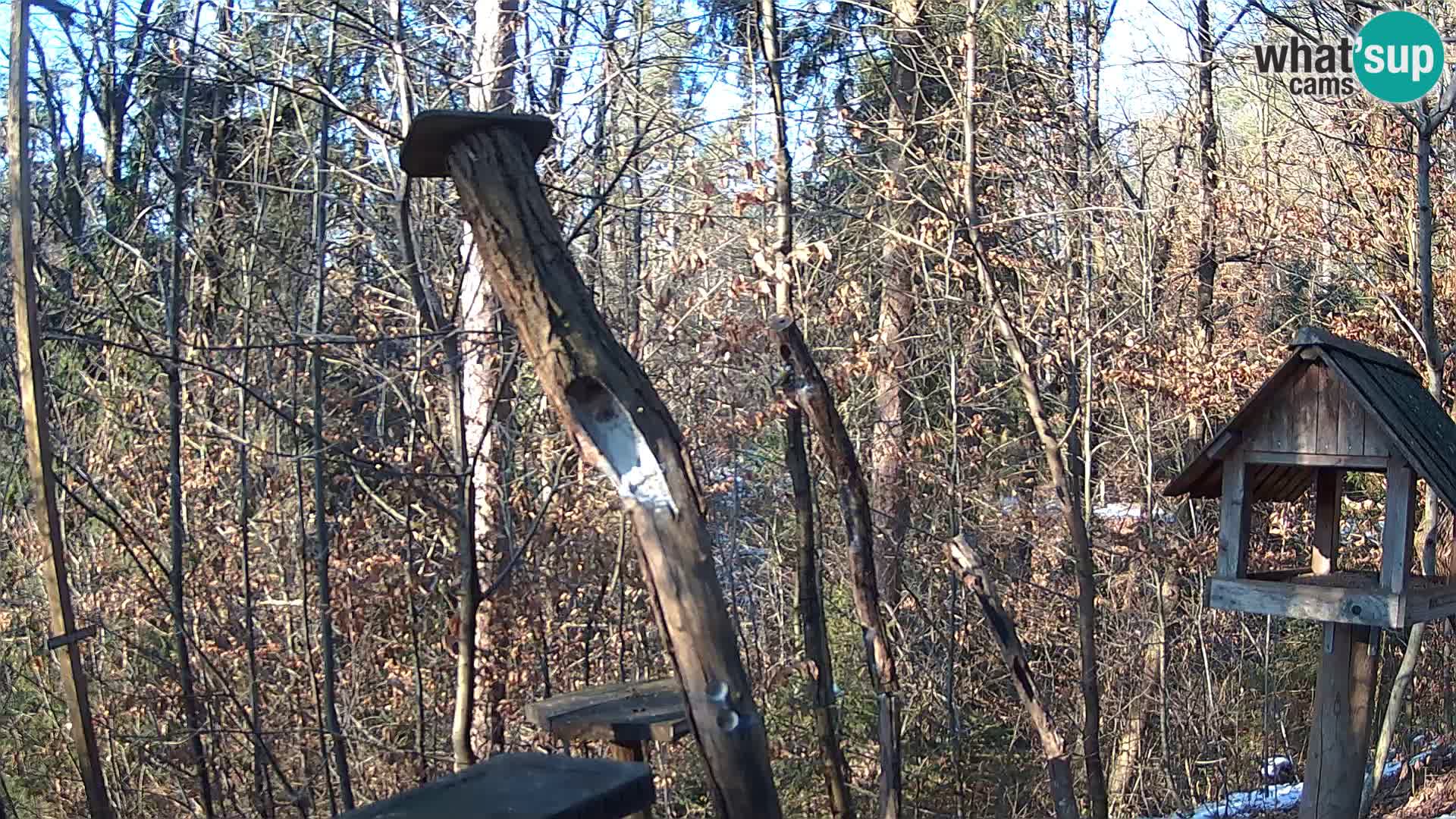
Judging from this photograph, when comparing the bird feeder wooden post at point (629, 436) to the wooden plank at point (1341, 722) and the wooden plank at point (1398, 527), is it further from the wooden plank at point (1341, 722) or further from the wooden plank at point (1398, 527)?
the wooden plank at point (1341, 722)

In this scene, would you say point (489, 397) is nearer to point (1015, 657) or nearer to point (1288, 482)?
point (1015, 657)

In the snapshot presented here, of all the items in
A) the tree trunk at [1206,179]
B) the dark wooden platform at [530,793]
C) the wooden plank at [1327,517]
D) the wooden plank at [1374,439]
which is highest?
the tree trunk at [1206,179]

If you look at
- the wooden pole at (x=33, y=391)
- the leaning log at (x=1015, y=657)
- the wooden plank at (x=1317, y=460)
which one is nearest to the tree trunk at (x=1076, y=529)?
the leaning log at (x=1015, y=657)

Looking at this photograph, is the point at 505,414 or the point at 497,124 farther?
the point at 505,414

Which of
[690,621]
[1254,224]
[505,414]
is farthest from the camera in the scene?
[1254,224]

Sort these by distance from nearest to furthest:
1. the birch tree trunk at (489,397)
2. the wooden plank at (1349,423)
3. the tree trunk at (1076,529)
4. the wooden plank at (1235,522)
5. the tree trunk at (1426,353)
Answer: the wooden plank at (1349,423)
the wooden plank at (1235,522)
the tree trunk at (1426,353)
the birch tree trunk at (489,397)
the tree trunk at (1076,529)

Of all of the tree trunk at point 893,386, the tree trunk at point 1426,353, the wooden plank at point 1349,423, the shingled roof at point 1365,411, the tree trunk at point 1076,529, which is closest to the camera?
the shingled roof at point 1365,411

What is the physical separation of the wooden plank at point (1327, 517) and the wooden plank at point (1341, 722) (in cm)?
27

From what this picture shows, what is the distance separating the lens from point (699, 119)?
20.0 ft

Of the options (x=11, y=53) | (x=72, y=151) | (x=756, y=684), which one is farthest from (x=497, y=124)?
(x=756, y=684)

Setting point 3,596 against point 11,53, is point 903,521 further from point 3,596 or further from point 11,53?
point 11,53

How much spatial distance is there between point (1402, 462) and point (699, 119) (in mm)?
3661

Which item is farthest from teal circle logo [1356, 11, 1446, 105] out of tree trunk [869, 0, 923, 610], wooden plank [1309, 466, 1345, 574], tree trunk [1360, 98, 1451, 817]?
wooden plank [1309, 466, 1345, 574]

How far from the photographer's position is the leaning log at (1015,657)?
4527 millimetres
